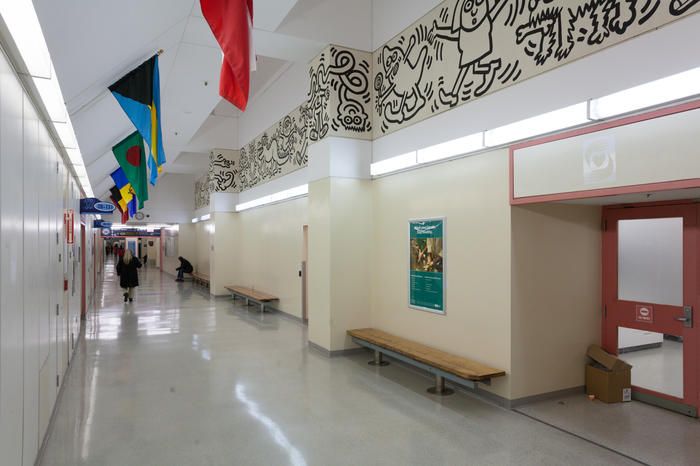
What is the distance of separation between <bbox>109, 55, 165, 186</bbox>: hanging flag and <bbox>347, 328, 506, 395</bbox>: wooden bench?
12.7 ft

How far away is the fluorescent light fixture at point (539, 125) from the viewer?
4.01m

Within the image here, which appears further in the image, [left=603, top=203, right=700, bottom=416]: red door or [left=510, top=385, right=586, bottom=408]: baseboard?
[left=510, top=385, right=586, bottom=408]: baseboard

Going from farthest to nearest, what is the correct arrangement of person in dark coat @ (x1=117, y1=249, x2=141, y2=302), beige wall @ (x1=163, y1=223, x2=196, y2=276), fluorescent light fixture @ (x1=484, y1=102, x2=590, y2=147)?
beige wall @ (x1=163, y1=223, x2=196, y2=276)
person in dark coat @ (x1=117, y1=249, x2=141, y2=302)
fluorescent light fixture @ (x1=484, y1=102, x2=590, y2=147)

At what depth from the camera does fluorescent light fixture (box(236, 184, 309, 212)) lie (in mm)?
9461

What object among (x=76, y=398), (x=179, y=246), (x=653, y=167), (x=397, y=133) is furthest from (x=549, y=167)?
(x=179, y=246)

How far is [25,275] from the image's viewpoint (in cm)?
303

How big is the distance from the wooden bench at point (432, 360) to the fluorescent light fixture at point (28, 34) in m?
4.46

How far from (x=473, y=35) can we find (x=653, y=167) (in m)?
2.59

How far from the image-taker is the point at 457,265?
5.46 metres

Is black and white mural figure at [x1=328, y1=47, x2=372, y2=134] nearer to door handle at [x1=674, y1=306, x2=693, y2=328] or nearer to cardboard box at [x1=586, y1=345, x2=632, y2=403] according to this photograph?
cardboard box at [x1=586, y1=345, x2=632, y2=403]

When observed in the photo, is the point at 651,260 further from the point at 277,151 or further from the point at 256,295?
the point at 256,295

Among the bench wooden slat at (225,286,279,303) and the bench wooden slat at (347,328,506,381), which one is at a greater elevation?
the bench wooden slat at (347,328,506,381)

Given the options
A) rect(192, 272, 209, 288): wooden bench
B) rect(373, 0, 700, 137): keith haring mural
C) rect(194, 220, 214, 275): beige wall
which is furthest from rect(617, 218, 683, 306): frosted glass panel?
rect(194, 220, 214, 275): beige wall

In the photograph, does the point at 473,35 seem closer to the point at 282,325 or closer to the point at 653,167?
the point at 653,167
